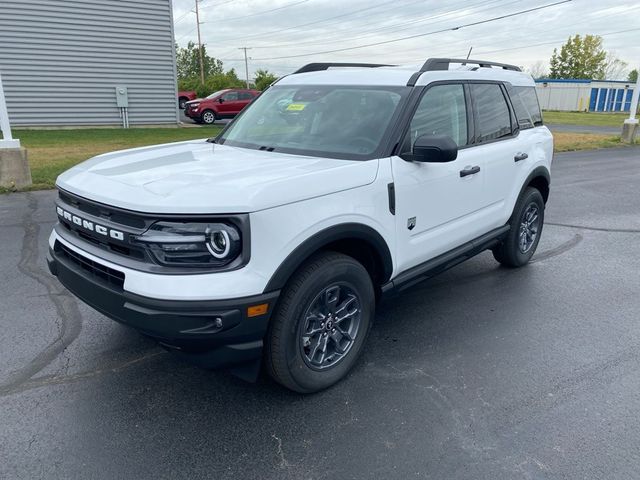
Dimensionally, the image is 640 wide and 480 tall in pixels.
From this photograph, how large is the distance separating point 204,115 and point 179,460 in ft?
67.5

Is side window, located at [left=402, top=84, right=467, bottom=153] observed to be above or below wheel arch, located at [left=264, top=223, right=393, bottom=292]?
above

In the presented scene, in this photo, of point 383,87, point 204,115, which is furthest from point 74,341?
point 204,115

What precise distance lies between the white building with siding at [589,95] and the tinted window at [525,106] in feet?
168

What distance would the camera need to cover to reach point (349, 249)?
330cm

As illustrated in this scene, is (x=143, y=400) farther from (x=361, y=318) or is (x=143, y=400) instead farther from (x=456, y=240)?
(x=456, y=240)

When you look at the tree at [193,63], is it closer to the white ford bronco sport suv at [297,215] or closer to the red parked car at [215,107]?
the red parked car at [215,107]

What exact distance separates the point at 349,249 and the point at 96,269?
4.89 ft

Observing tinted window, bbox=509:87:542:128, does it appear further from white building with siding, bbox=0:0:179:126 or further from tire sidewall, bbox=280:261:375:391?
white building with siding, bbox=0:0:179:126

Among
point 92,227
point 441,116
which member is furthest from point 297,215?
point 441,116

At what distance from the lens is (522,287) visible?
4949 millimetres

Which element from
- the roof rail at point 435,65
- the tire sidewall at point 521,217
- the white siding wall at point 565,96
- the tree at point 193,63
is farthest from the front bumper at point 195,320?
the tree at point 193,63

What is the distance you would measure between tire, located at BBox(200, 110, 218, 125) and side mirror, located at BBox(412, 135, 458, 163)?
19.7 metres

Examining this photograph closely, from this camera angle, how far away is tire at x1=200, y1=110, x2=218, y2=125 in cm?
2173

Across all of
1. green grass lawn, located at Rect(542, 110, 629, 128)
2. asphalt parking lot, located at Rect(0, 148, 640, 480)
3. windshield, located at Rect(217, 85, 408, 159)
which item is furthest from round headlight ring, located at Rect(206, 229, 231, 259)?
green grass lawn, located at Rect(542, 110, 629, 128)
